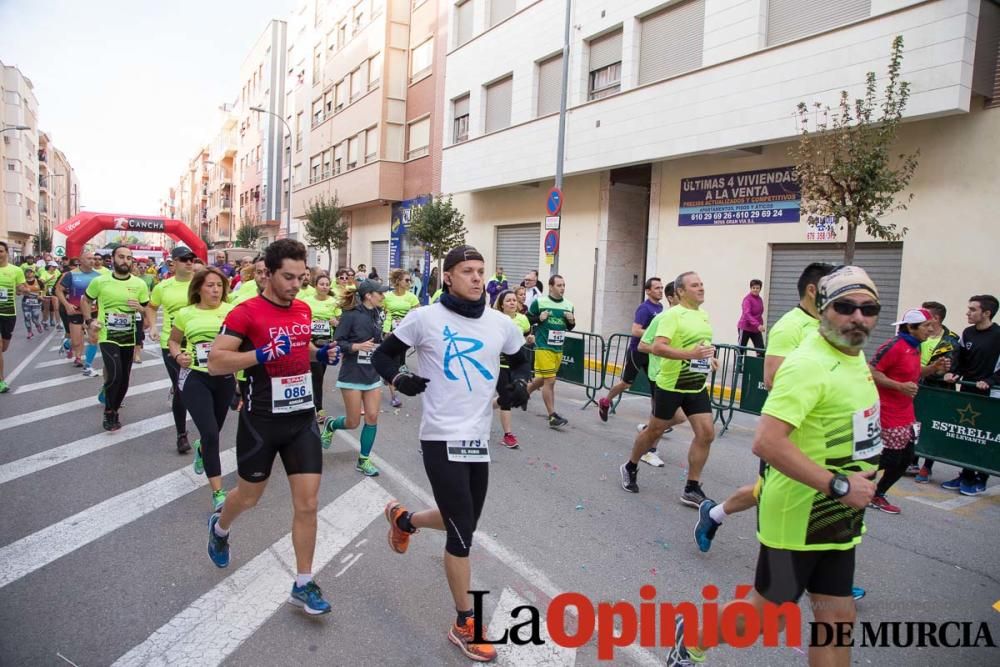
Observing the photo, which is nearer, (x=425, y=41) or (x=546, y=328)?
(x=546, y=328)

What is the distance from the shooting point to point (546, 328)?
27.9 feet

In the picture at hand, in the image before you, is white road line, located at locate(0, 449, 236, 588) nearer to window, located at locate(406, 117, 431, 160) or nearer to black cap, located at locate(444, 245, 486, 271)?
black cap, located at locate(444, 245, 486, 271)

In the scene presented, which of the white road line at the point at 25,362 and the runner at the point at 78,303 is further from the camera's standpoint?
the runner at the point at 78,303

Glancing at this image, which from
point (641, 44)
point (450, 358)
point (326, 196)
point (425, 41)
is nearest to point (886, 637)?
point (450, 358)

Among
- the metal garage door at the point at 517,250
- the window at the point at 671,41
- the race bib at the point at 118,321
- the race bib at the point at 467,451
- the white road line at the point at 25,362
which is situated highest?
the window at the point at 671,41

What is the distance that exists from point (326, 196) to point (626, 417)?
30160 mm

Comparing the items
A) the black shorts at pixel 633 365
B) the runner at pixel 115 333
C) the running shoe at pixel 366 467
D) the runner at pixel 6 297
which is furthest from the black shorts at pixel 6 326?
the black shorts at pixel 633 365

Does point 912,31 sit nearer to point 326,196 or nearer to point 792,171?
point 792,171

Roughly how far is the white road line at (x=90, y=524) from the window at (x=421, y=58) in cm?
2518

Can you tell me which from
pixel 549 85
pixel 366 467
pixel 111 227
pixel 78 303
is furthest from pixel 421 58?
pixel 366 467

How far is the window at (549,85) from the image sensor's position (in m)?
19.0

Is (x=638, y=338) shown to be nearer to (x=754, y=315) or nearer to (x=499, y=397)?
(x=499, y=397)

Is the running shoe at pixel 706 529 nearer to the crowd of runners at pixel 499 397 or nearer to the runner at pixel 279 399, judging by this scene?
the crowd of runners at pixel 499 397

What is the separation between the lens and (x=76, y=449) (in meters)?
6.80
